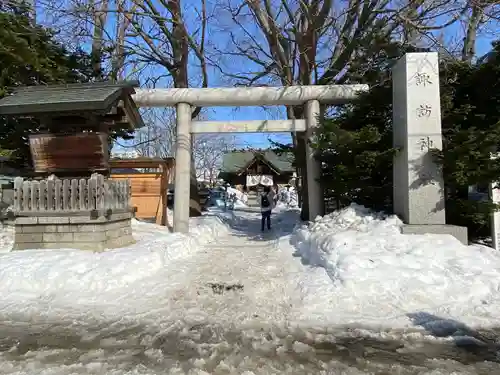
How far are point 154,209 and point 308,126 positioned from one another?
18.9 ft

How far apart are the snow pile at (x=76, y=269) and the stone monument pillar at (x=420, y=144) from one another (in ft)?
16.8

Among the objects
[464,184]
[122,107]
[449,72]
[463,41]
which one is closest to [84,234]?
[122,107]

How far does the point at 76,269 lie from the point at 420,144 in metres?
7.05

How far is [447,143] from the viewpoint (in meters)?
8.34

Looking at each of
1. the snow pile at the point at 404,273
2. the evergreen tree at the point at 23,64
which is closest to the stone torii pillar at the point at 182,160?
the evergreen tree at the point at 23,64

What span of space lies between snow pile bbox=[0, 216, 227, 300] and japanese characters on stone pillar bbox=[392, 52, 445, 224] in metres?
5.29

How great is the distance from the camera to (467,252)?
6621 mm

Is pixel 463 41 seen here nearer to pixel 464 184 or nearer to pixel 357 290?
pixel 464 184

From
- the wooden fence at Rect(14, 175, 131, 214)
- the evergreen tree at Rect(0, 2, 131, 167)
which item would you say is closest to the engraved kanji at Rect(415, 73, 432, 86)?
the wooden fence at Rect(14, 175, 131, 214)

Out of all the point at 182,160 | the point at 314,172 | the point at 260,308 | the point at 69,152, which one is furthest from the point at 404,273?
the point at 182,160

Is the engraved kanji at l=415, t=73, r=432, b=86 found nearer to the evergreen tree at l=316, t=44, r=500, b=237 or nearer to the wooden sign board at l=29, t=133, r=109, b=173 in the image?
the evergreen tree at l=316, t=44, r=500, b=237

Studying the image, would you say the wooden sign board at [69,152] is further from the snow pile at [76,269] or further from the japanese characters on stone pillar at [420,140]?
the japanese characters on stone pillar at [420,140]

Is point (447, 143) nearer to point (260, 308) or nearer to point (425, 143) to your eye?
point (425, 143)

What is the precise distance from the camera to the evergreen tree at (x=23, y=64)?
438 inches
